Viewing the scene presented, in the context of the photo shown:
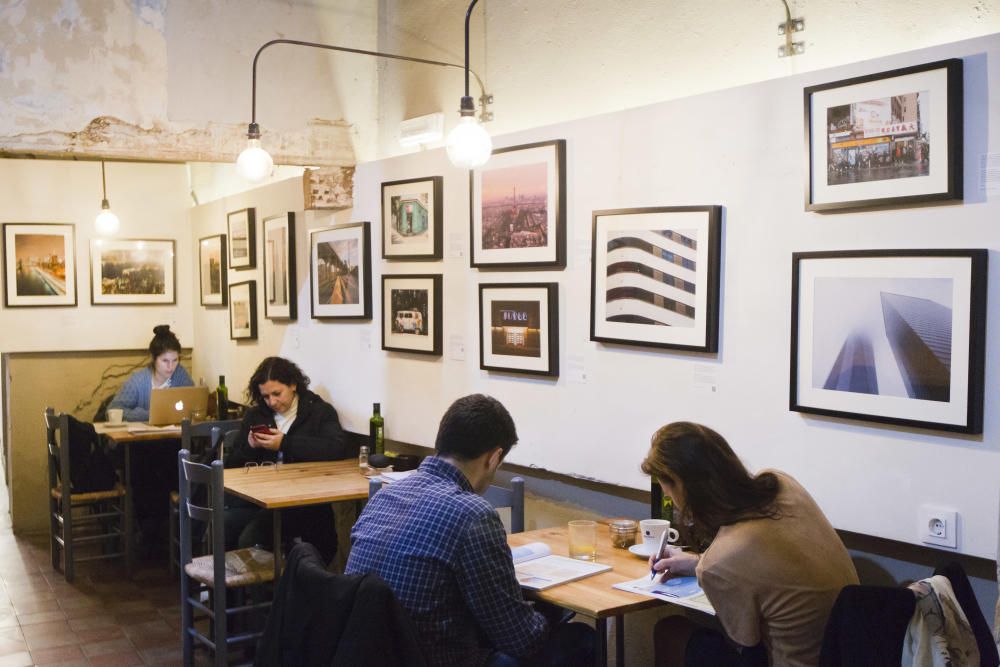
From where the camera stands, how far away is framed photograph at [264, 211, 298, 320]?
230 inches

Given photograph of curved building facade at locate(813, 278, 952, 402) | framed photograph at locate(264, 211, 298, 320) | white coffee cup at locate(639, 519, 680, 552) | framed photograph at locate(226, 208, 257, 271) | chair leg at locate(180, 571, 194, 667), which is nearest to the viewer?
photograph of curved building facade at locate(813, 278, 952, 402)

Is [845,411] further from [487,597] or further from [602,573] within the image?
[487,597]

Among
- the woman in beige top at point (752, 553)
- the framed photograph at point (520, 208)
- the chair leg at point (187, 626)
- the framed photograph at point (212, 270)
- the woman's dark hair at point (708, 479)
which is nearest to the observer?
the woman in beige top at point (752, 553)

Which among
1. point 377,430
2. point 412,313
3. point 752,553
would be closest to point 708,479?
point 752,553

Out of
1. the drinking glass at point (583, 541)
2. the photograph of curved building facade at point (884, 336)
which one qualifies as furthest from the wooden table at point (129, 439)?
the photograph of curved building facade at point (884, 336)

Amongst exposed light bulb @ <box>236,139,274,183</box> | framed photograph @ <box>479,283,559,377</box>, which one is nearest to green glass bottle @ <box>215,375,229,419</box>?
exposed light bulb @ <box>236,139,274,183</box>

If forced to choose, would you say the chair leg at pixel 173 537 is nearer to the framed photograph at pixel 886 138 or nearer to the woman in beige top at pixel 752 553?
the woman in beige top at pixel 752 553

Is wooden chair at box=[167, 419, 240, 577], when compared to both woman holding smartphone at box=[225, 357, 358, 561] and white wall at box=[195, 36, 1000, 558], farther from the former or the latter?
white wall at box=[195, 36, 1000, 558]

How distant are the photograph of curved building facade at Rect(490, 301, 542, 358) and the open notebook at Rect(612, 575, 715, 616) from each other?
1.33 m

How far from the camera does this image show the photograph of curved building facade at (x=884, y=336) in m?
2.64

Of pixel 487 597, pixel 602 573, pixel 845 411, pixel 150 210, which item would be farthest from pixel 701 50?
pixel 150 210

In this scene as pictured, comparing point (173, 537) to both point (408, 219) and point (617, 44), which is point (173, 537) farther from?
point (617, 44)

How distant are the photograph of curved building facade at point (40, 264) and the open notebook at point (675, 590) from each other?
5941 mm

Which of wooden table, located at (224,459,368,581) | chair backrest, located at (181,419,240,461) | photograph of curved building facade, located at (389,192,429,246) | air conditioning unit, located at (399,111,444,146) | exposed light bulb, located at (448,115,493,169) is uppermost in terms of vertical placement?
air conditioning unit, located at (399,111,444,146)
